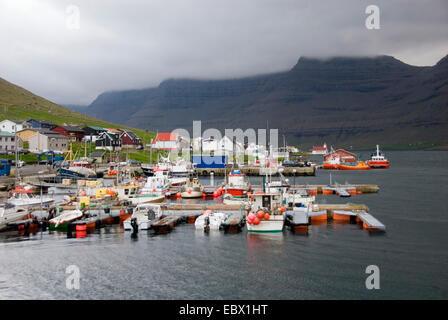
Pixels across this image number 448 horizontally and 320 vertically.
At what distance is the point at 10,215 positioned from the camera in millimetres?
43562

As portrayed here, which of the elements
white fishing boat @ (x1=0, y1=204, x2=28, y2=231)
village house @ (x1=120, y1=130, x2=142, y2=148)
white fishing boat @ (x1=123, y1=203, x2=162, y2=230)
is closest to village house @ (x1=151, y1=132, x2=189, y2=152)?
village house @ (x1=120, y1=130, x2=142, y2=148)

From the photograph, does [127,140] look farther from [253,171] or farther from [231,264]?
[231,264]

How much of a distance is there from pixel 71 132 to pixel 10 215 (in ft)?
339

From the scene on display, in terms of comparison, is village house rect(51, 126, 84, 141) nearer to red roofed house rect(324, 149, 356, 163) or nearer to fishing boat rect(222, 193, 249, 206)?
red roofed house rect(324, 149, 356, 163)

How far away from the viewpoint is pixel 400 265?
30156 millimetres

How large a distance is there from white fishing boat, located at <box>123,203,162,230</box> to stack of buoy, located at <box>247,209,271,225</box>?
11275mm

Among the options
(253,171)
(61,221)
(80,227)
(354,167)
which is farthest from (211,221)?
(354,167)

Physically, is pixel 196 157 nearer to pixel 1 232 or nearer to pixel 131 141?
pixel 131 141

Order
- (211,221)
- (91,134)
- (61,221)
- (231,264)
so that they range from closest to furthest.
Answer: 1. (231,264)
2. (211,221)
3. (61,221)
4. (91,134)

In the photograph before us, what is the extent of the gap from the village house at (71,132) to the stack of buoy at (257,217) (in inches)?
4415
